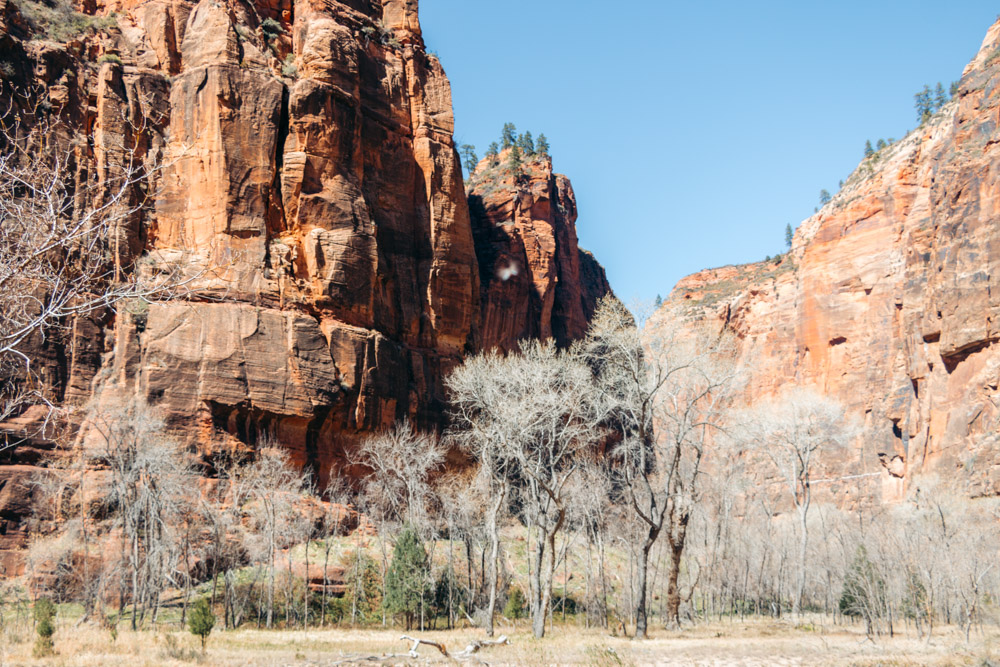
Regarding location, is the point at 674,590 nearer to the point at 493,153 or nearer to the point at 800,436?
the point at 800,436

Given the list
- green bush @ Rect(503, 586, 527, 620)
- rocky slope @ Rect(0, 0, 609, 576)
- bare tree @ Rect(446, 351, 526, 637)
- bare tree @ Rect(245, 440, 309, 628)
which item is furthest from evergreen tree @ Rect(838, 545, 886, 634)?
rocky slope @ Rect(0, 0, 609, 576)

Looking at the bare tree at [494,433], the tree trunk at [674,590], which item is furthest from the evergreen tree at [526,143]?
the tree trunk at [674,590]

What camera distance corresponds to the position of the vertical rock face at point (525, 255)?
2813 inches

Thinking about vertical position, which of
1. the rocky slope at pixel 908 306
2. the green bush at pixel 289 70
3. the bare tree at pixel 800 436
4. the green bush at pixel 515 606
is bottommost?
the green bush at pixel 515 606

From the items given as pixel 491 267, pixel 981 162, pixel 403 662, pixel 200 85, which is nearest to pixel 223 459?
pixel 200 85

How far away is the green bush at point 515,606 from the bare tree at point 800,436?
1382 centimetres

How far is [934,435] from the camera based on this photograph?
213 ft

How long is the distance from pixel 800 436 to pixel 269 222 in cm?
3528

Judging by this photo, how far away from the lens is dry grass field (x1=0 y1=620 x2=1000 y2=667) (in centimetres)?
1994

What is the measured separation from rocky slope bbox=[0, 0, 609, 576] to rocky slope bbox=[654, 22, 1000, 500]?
1838cm

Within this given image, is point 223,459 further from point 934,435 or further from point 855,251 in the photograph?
point 855,251

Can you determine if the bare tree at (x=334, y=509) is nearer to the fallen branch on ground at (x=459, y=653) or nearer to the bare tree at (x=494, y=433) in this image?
the bare tree at (x=494, y=433)

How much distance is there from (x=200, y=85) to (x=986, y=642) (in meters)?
47.8

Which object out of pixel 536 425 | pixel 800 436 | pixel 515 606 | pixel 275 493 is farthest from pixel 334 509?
pixel 800 436
